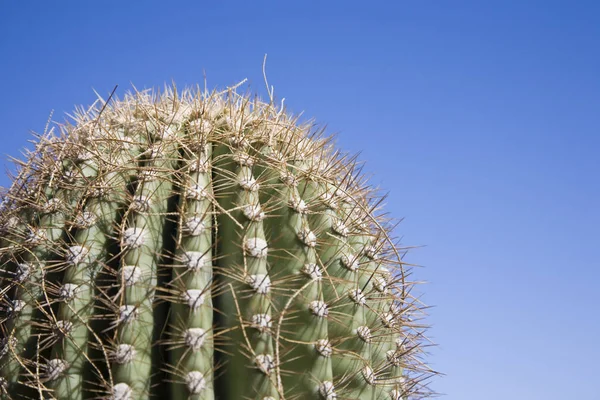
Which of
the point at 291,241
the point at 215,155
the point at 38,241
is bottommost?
the point at 38,241

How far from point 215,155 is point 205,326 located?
33.2 inches

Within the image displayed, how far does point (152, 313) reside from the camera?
2912 mm

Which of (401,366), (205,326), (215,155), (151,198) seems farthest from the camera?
(401,366)

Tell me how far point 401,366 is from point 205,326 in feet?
4.17

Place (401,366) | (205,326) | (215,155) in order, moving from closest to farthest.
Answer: (205,326) → (215,155) → (401,366)

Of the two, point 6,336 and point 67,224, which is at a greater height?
point 67,224

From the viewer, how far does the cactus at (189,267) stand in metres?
2.89

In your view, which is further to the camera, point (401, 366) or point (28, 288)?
point (401, 366)

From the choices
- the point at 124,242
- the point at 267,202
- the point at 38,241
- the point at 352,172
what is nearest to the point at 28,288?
the point at 38,241

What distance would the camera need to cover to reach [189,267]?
2910 millimetres

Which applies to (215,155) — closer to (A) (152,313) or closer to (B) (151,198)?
(B) (151,198)

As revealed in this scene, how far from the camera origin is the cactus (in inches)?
114

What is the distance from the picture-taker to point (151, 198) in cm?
308

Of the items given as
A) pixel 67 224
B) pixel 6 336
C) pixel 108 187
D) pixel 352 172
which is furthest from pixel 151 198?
→ pixel 352 172
